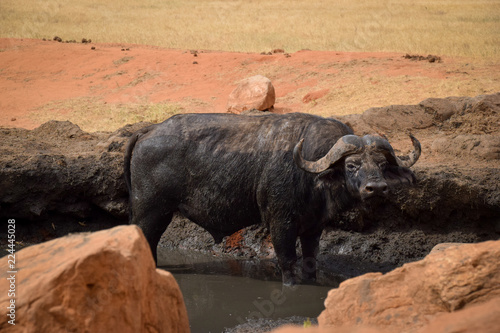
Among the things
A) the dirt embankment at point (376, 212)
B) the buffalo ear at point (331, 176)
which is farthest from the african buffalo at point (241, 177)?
the dirt embankment at point (376, 212)

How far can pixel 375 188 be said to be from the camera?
5688 millimetres

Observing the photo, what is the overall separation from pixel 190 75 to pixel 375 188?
17.0 metres

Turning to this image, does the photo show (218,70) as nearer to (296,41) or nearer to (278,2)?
(296,41)

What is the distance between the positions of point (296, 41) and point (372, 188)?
65.3ft

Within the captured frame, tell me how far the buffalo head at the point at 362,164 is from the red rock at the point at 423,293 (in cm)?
196

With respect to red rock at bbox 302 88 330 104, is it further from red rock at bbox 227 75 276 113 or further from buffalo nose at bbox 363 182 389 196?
buffalo nose at bbox 363 182 389 196

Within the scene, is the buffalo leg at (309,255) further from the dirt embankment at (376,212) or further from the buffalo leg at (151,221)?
the buffalo leg at (151,221)

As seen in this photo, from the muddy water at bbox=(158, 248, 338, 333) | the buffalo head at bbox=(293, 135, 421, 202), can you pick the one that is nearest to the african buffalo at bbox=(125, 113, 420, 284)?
the buffalo head at bbox=(293, 135, 421, 202)

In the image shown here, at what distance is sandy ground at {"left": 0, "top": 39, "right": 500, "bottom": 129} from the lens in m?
16.7

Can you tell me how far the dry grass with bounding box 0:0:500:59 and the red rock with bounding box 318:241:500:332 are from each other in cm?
1556

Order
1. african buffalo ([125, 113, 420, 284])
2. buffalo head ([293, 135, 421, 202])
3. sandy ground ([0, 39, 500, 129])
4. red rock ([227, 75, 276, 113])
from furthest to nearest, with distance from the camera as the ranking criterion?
1. sandy ground ([0, 39, 500, 129])
2. red rock ([227, 75, 276, 113])
3. african buffalo ([125, 113, 420, 284])
4. buffalo head ([293, 135, 421, 202])

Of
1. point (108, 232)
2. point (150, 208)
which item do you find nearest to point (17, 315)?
point (108, 232)

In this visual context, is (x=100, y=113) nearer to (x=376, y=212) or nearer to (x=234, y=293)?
(x=376, y=212)

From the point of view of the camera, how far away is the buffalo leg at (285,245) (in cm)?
656
